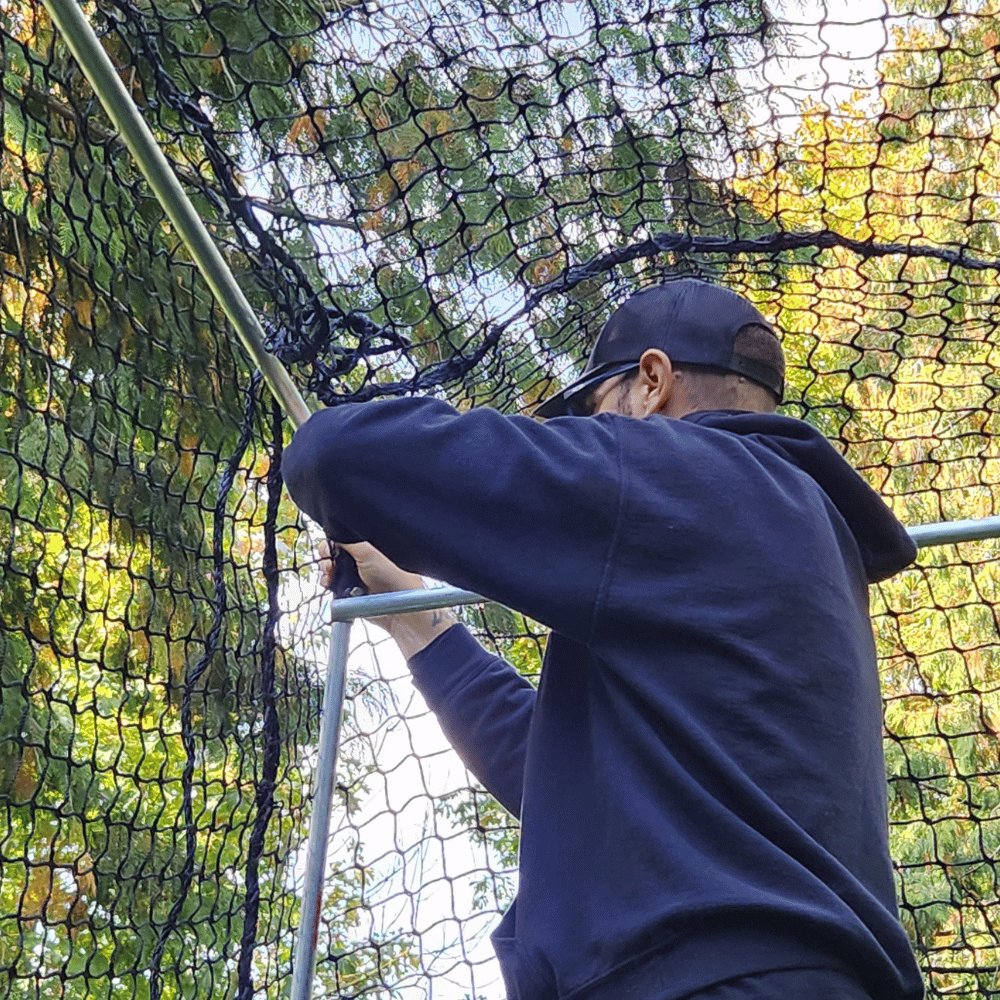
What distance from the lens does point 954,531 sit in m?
1.72

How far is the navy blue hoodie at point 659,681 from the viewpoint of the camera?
2.93ft

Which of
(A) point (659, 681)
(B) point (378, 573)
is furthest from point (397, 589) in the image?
(A) point (659, 681)

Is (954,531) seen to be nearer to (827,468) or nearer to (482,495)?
(827,468)

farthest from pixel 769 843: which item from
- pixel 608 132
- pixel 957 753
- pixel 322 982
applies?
pixel 957 753

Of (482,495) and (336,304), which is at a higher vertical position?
(336,304)

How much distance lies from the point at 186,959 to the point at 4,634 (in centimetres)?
88

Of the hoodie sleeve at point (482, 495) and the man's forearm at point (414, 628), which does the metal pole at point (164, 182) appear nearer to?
the man's forearm at point (414, 628)

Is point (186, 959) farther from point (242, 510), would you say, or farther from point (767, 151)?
point (767, 151)

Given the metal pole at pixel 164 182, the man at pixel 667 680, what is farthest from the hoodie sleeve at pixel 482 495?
the metal pole at pixel 164 182

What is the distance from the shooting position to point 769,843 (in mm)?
897

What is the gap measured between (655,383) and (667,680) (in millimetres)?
403

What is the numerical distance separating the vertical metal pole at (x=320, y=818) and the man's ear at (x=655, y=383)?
590mm

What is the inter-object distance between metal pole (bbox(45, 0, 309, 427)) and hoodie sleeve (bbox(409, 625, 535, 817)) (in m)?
0.36

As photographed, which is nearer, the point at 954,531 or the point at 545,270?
the point at 954,531
